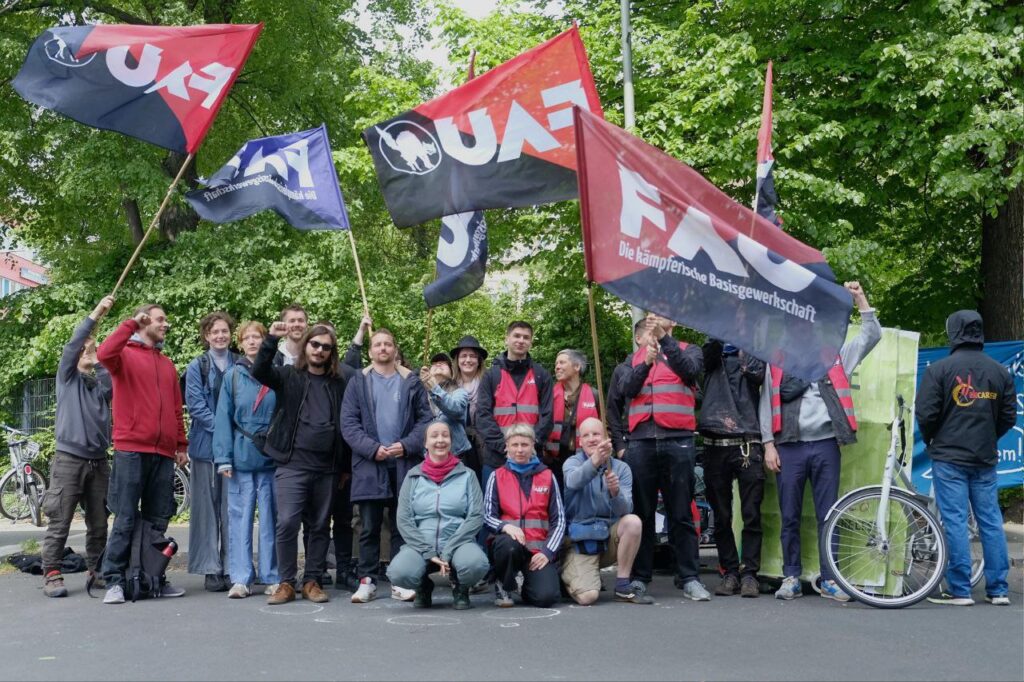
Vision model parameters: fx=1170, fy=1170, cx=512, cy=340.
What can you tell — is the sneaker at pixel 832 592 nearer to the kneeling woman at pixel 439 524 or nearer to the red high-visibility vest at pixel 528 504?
the red high-visibility vest at pixel 528 504

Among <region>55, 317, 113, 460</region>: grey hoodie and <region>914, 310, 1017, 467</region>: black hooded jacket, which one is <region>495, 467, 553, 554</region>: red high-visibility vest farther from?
<region>55, 317, 113, 460</region>: grey hoodie

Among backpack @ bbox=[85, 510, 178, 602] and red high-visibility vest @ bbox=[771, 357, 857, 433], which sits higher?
red high-visibility vest @ bbox=[771, 357, 857, 433]

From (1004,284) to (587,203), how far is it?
373 inches

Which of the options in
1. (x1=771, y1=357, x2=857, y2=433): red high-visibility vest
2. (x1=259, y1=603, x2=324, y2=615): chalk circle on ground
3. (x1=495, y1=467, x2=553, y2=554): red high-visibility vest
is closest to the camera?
(x1=259, y1=603, x2=324, y2=615): chalk circle on ground

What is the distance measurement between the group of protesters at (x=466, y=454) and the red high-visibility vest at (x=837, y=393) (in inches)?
0.8

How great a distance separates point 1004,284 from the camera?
14773mm

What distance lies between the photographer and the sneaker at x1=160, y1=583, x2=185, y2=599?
348 inches

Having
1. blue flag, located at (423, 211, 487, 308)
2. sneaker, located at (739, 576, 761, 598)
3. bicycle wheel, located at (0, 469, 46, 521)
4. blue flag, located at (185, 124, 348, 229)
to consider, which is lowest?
bicycle wheel, located at (0, 469, 46, 521)

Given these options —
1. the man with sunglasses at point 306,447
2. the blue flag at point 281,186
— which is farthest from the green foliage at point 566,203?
the man with sunglasses at point 306,447

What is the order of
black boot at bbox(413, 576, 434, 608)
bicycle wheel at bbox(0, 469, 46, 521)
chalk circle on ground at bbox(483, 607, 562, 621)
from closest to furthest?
chalk circle on ground at bbox(483, 607, 562, 621)
black boot at bbox(413, 576, 434, 608)
bicycle wheel at bbox(0, 469, 46, 521)

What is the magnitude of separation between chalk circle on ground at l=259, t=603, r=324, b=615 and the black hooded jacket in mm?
4503

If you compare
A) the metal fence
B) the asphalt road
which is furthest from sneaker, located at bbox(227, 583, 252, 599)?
the metal fence

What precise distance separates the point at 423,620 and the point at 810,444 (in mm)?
3084

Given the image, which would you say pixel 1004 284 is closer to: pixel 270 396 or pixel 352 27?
pixel 270 396
